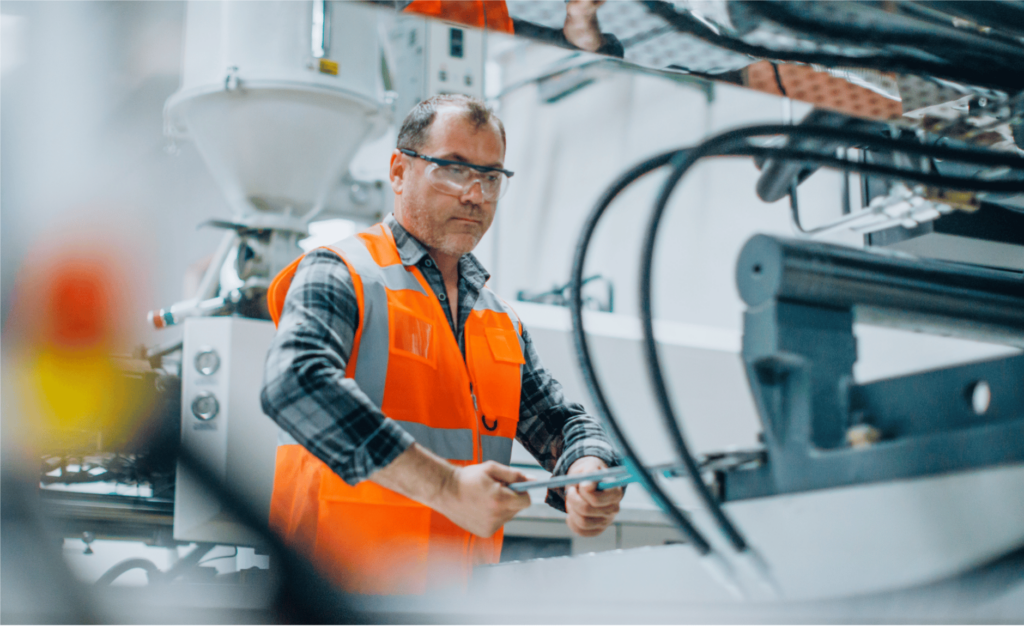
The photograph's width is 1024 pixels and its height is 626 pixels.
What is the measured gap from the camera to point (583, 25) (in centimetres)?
77

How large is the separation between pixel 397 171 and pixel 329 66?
0.74 meters

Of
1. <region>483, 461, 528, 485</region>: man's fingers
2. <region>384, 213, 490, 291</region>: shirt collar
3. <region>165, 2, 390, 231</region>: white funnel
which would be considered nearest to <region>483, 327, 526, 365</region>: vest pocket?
<region>384, 213, 490, 291</region>: shirt collar

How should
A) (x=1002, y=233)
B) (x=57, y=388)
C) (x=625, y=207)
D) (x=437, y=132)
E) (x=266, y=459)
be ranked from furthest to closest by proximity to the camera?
(x=625, y=207) < (x=266, y=459) < (x=437, y=132) < (x=1002, y=233) < (x=57, y=388)

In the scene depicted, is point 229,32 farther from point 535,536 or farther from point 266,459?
Result: point 535,536

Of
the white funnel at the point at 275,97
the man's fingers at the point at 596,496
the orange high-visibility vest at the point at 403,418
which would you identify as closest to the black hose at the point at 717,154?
the man's fingers at the point at 596,496

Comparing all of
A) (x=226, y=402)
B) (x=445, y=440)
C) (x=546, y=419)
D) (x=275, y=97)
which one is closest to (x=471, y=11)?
(x=445, y=440)

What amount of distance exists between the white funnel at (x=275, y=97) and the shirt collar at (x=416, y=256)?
712 mm

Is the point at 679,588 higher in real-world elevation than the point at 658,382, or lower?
lower

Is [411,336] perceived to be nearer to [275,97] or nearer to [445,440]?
[445,440]

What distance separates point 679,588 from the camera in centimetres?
55

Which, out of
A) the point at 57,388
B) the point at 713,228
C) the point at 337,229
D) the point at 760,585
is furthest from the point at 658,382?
the point at 713,228

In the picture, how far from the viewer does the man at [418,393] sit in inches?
39.8

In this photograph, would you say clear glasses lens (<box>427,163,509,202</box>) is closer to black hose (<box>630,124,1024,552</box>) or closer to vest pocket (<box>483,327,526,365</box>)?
vest pocket (<box>483,327,526,365</box>)

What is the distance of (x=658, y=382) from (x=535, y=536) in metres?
1.65
